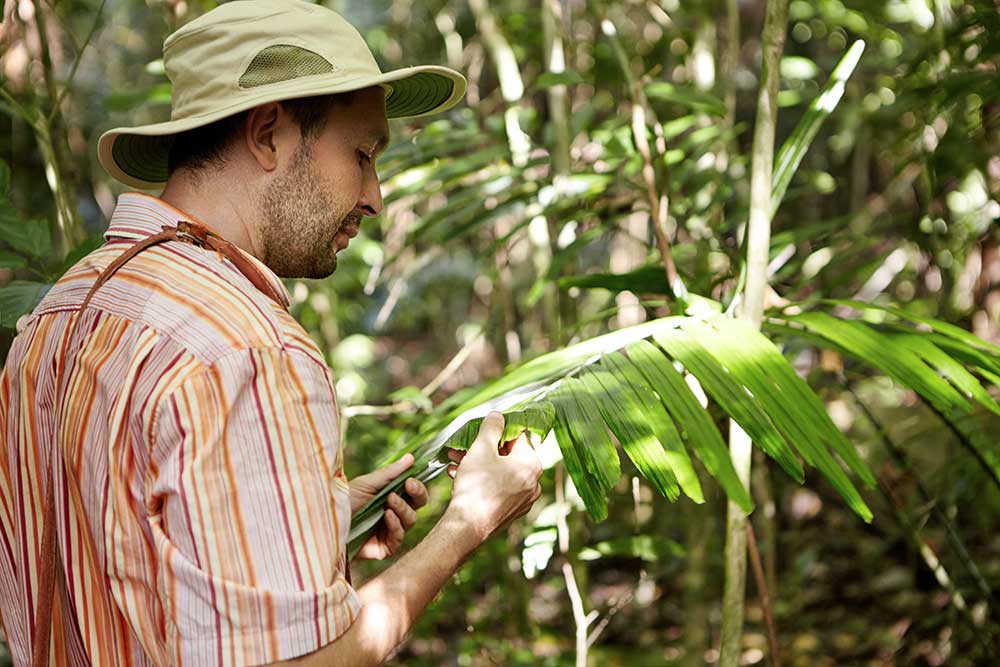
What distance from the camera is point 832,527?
4301mm

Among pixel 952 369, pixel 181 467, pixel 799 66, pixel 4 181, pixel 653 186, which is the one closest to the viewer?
pixel 181 467

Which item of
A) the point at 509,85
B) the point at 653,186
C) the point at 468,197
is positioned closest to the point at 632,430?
the point at 653,186

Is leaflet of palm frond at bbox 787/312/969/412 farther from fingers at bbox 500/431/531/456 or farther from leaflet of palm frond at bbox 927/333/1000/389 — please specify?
fingers at bbox 500/431/531/456

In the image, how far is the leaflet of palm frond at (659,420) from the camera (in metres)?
0.99

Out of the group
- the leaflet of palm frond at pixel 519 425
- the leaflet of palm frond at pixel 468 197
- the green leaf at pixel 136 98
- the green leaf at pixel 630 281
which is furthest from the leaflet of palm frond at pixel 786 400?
the green leaf at pixel 136 98

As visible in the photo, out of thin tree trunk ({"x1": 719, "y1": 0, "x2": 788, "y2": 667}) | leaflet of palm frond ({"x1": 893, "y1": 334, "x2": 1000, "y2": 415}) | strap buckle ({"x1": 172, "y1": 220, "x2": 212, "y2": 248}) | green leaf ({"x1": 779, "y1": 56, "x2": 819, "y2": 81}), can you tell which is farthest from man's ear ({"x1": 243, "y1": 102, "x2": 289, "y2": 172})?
green leaf ({"x1": 779, "y1": 56, "x2": 819, "y2": 81})

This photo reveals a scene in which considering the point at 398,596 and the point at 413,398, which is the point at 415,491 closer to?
the point at 398,596

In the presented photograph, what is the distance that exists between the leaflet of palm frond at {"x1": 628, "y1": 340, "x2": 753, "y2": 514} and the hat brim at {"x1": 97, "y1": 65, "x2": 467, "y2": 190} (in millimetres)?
406

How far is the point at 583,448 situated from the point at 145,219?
1.62 feet

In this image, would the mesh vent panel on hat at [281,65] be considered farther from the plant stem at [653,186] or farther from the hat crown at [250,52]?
the plant stem at [653,186]

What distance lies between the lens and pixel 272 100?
1.01 meters

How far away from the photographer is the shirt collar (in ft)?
3.39

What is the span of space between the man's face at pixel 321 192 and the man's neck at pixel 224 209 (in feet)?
0.05

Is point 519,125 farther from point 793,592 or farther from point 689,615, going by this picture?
point 793,592
